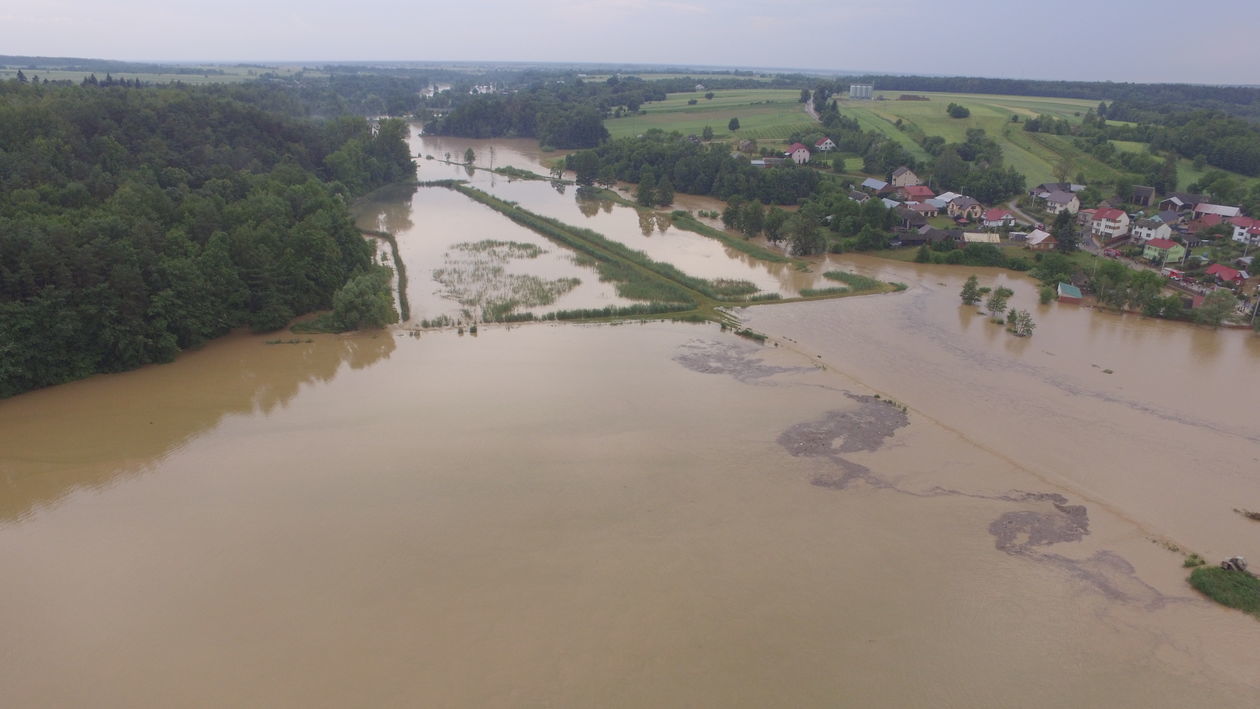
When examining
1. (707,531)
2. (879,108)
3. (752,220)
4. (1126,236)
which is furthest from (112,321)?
(879,108)

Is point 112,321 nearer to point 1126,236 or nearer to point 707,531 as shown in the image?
point 707,531

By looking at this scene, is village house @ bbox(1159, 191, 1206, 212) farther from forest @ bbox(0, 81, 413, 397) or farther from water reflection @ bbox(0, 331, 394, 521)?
forest @ bbox(0, 81, 413, 397)

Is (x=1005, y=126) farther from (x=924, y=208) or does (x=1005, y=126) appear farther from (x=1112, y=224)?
(x=1112, y=224)

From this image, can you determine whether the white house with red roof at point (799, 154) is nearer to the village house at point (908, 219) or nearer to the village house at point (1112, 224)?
the village house at point (908, 219)

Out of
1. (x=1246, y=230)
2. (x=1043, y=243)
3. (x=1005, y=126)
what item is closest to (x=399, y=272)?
(x=1043, y=243)

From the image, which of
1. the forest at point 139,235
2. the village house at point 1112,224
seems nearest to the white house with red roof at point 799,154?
the village house at point 1112,224

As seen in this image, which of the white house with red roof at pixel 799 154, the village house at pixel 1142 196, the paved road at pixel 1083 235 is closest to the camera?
the paved road at pixel 1083 235
